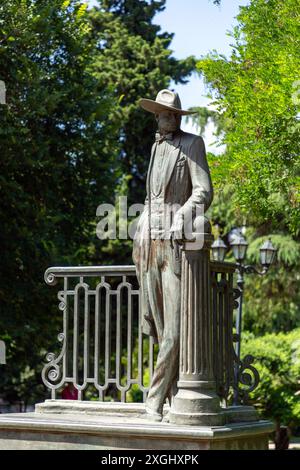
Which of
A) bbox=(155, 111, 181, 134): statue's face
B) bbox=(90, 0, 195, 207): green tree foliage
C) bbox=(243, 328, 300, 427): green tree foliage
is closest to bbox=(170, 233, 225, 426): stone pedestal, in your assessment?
bbox=(155, 111, 181, 134): statue's face

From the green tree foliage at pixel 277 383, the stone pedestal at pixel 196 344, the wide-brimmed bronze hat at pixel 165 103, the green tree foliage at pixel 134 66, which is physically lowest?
the green tree foliage at pixel 277 383

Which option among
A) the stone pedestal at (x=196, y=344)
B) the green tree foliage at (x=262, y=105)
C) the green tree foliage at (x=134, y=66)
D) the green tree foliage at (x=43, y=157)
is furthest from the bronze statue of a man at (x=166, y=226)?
the green tree foliage at (x=134, y=66)

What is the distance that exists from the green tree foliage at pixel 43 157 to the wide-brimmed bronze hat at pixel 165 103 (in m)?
11.0

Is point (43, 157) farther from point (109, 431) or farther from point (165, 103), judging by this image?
point (109, 431)

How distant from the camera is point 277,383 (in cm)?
2150

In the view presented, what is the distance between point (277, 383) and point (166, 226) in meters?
13.5

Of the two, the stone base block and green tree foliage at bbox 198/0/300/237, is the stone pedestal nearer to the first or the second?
the stone base block

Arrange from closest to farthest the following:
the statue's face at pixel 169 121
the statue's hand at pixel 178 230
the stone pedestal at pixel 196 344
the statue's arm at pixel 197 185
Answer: the stone pedestal at pixel 196 344
the statue's hand at pixel 178 230
the statue's arm at pixel 197 185
the statue's face at pixel 169 121

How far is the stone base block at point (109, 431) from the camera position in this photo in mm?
7973

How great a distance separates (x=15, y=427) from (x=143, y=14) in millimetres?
27023

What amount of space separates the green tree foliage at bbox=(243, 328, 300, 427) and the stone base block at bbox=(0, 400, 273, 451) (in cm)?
1146

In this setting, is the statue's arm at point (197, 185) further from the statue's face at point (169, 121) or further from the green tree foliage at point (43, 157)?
the green tree foliage at point (43, 157)

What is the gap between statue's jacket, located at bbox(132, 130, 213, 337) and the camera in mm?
8534
